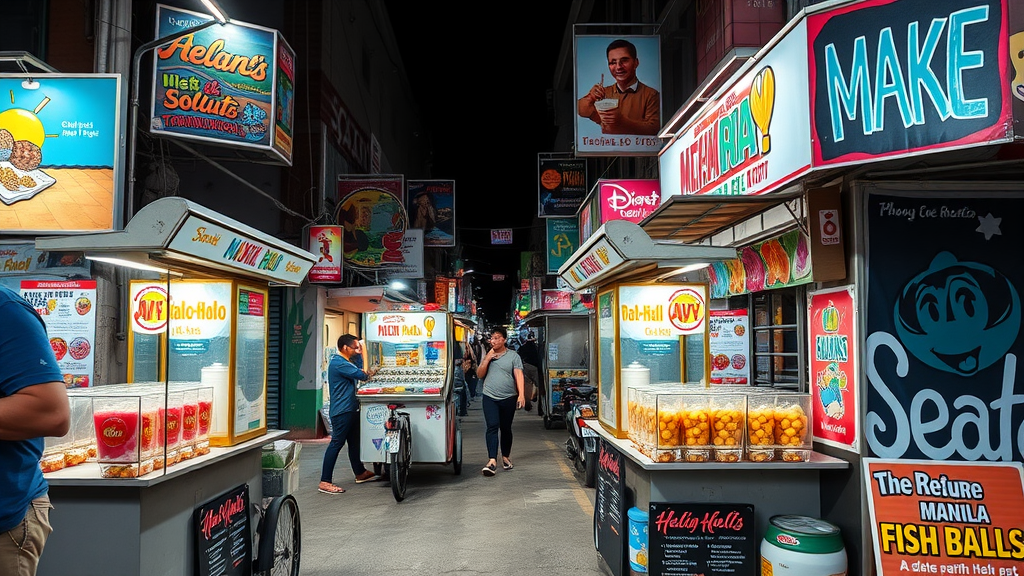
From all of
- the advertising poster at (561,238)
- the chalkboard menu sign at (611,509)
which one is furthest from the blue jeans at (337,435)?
the advertising poster at (561,238)

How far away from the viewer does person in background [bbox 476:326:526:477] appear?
11070 mm

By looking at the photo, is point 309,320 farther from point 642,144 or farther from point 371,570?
point 371,570

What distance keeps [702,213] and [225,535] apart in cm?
447

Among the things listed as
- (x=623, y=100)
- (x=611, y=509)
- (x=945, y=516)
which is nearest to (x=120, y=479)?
(x=611, y=509)

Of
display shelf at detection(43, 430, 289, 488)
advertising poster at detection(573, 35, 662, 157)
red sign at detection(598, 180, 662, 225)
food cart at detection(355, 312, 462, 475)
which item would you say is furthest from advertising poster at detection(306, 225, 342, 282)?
display shelf at detection(43, 430, 289, 488)

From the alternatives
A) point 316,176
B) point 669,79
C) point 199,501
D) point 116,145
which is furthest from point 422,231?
point 199,501

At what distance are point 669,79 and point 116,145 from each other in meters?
9.14

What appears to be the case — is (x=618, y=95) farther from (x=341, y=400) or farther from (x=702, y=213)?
(x=341, y=400)

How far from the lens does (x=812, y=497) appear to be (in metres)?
5.16

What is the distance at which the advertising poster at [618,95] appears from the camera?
10.8 metres

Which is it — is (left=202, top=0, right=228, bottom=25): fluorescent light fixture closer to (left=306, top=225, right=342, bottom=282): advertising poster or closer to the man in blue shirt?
the man in blue shirt

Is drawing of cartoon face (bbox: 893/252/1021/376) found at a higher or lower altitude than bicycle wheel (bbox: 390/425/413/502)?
higher

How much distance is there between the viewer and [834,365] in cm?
525

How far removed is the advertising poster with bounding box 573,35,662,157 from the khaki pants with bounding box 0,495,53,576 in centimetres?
879
